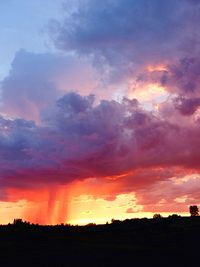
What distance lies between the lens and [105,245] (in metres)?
56.7

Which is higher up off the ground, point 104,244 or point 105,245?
point 104,244

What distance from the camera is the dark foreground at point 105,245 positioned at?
152ft

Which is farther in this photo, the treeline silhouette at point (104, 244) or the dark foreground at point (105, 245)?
the treeline silhouette at point (104, 244)

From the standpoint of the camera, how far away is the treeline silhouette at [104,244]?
4650 cm

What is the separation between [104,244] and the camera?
57.6m

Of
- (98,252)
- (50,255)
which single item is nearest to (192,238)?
(98,252)

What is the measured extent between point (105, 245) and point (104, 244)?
86 cm

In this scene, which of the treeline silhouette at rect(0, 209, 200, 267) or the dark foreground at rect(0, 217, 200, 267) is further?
the treeline silhouette at rect(0, 209, 200, 267)

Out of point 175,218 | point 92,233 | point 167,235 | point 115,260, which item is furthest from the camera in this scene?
point 175,218

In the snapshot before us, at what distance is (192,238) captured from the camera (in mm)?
59719

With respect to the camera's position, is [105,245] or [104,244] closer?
[105,245]

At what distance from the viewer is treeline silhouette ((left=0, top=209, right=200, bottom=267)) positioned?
4650cm

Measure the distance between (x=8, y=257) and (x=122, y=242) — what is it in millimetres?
16021

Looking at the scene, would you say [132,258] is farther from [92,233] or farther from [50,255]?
[92,233]
